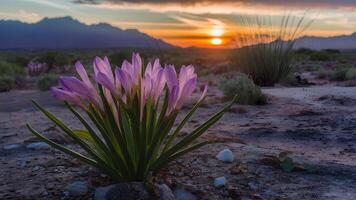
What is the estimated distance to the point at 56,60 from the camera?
24859 mm

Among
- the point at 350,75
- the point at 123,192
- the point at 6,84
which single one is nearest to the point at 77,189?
the point at 123,192

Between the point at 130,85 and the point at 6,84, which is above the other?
the point at 130,85

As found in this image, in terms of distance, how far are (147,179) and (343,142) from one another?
2569 mm

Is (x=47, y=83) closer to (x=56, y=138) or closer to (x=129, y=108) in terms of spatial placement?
(x=56, y=138)

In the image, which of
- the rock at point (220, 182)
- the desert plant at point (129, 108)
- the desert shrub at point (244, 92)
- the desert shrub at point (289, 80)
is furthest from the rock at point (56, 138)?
the desert shrub at point (289, 80)

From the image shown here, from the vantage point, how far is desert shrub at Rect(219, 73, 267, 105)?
24.4 feet

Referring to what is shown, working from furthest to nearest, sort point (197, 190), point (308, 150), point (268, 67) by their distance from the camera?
point (268, 67) → point (308, 150) → point (197, 190)

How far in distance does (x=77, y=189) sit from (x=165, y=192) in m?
0.53

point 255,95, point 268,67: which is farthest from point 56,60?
point 255,95

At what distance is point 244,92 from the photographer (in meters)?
7.52

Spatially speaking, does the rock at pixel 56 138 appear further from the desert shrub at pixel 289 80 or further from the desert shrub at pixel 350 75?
the desert shrub at pixel 350 75

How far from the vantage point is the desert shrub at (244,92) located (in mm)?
7434

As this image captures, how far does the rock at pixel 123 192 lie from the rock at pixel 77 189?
6.7 inches

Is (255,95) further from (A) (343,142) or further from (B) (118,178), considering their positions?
(B) (118,178)
